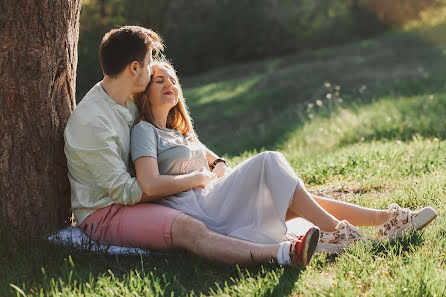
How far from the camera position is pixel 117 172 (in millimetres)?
3848

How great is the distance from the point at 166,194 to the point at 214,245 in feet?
1.71

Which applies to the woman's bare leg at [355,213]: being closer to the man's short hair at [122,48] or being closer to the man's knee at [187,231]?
the man's knee at [187,231]

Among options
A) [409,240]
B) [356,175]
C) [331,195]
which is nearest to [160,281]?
[409,240]

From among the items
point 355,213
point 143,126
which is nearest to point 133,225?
point 143,126

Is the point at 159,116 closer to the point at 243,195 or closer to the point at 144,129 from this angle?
the point at 144,129

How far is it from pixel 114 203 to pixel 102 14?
19.5 metres

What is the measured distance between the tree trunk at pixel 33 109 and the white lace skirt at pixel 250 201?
2.69 ft

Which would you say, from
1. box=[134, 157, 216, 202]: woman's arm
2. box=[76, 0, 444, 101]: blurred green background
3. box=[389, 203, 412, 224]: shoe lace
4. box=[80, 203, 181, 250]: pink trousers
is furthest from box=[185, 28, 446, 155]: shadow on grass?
box=[80, 203, 181, 250]: pink trousers

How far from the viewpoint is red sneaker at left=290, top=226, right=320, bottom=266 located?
11.1 ft

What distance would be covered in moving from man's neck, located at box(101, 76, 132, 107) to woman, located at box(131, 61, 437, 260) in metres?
0.21

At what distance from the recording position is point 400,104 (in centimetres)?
988

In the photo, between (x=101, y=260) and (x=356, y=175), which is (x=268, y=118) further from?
(x=101, y=260)

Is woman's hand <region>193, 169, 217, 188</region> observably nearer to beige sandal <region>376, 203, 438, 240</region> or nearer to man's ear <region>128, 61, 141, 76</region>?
man's ear <region>128, 61, 141, 76</region>

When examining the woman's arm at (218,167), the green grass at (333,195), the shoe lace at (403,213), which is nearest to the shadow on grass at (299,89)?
the green grass at (333,195)
